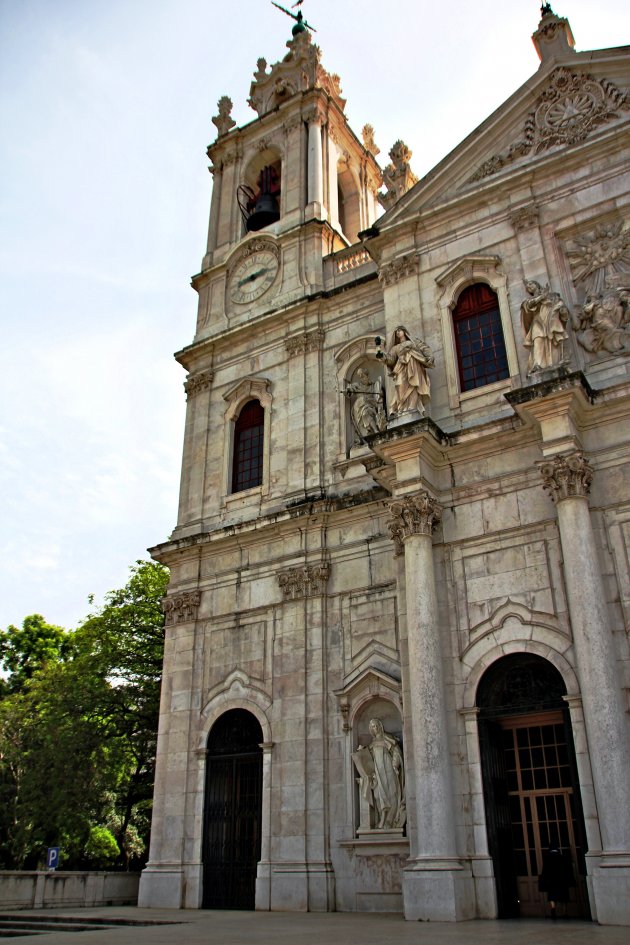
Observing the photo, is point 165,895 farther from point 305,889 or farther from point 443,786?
point 443,786

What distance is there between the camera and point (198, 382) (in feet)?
75.8

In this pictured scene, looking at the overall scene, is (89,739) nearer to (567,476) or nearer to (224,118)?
(567,476)

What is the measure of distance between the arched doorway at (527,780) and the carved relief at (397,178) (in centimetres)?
1235

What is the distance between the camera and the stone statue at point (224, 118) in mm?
28156

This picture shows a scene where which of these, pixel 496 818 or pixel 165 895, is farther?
pixel 165 895

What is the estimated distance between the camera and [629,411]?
1425 centimetres

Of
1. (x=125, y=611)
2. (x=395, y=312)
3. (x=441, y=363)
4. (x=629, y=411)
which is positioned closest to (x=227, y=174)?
(x=395, y=312)

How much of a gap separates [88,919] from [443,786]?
6.65 m

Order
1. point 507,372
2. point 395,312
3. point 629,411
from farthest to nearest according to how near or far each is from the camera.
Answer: point 395,312 → point 507,372 → point 629,411

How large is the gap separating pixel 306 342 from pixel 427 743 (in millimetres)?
11184

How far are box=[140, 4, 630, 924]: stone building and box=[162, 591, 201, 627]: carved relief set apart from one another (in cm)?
7

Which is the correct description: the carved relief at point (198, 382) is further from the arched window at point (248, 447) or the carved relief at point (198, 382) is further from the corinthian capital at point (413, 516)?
the corinthian capital at point (413, 516)

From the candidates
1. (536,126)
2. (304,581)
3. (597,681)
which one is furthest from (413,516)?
(536,126)

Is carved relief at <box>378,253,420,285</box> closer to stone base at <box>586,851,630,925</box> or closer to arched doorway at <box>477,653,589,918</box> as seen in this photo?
arched doorway at <box>477,653,589,918</box>
